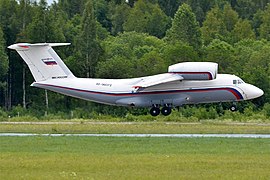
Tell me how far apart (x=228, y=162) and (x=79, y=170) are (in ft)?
16.1

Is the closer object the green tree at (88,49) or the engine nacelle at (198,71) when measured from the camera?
the engine nacelle at (198,71)

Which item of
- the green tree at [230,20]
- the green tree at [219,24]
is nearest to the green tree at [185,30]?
the green tree at [219,24]

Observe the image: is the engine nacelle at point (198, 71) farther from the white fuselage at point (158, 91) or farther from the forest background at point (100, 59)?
the forest background at point (100, 59)

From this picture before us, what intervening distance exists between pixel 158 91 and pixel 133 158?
29845 mm

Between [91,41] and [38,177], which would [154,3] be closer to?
[91,41]

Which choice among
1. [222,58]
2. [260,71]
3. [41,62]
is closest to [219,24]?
[222,58]

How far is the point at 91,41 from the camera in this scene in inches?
3231

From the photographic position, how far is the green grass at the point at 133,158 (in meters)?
26.4

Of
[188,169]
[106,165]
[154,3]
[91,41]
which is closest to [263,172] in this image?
[188,169]

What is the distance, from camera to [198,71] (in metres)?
58.0

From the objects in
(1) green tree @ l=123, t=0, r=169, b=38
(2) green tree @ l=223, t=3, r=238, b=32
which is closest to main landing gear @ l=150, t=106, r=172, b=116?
(1) green tree @ l=123, t=0, r=169, b=38

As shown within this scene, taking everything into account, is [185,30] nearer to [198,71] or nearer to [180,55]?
[180,55]

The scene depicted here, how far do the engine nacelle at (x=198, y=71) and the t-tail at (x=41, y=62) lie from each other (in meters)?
7.52

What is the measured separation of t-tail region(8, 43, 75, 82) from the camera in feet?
200
